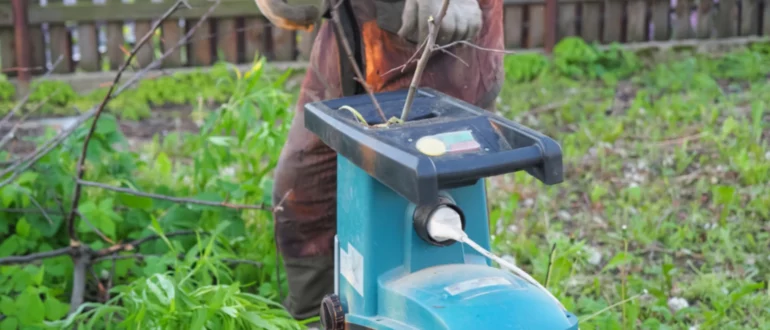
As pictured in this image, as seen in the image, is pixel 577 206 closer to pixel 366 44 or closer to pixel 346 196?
pixel 366 44

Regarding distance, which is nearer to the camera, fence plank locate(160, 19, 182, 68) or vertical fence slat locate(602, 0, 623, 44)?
fence plank locate(160, 19, 182, 68)

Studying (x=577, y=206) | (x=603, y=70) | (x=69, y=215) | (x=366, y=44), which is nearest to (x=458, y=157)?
(x=366, y=44)

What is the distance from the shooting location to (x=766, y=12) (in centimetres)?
739

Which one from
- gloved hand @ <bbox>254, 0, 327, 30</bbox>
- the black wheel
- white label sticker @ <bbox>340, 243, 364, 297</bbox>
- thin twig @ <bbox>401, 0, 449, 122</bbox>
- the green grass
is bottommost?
the green grass

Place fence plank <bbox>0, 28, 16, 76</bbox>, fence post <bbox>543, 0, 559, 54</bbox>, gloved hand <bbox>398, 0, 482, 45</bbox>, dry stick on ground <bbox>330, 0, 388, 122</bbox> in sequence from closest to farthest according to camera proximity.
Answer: dry stick on ground <bbox>330, 0, 388, 122</bbox> < gloved hand <bbox>398, 0, 482, 45</bbox> < fence plank <bbox>0, 28, 16, 76</bbox> < fence post <bbox>543, 0, 559, 54</bbox>

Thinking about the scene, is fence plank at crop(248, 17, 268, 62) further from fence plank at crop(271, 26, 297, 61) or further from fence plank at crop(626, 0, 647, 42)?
fence plank at crop(626, 0, 647, 42)

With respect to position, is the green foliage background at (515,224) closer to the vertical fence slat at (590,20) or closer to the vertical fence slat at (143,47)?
the vertical fence slat at (143,47)

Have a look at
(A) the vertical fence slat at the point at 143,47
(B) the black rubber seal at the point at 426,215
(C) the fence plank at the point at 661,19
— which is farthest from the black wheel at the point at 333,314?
(C) the fence plank at the point at 661,19

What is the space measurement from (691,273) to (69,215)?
1.94 m

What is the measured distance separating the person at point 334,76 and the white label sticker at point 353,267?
0.48 m

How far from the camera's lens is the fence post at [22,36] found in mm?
6303

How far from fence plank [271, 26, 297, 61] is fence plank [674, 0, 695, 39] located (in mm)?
2888

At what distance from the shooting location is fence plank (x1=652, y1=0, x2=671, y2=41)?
289 inches

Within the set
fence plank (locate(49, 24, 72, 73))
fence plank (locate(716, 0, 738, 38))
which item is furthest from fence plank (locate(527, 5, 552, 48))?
fence plank (locate(49, 24, 72, 73))
